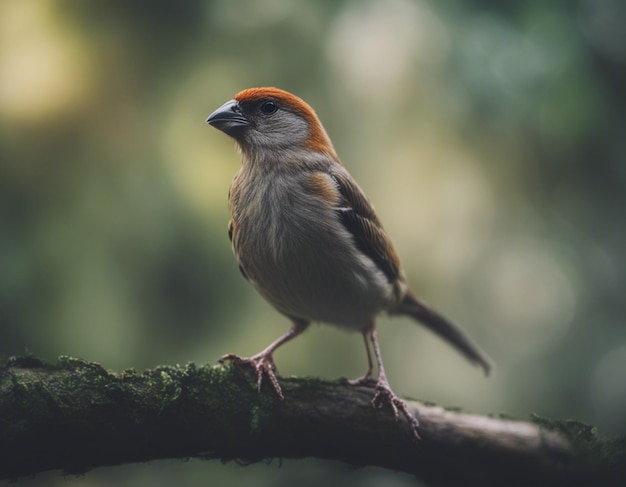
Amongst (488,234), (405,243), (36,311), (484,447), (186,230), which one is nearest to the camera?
(484,447)

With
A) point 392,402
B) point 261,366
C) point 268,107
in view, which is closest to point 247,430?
point 261,366

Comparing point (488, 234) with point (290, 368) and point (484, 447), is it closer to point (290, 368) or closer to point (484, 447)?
point (290, 368)

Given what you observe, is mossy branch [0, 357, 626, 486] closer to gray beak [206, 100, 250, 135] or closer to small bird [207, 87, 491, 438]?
small bird [207, 87, 491, 438]

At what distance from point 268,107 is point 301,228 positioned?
0.80 m

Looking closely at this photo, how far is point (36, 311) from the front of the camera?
4207 millimetres

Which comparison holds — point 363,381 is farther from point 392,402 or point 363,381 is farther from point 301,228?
point 301,228

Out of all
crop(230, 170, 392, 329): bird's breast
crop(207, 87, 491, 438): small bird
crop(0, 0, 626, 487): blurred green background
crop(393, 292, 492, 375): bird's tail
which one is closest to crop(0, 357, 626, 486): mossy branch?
crop(207, 87, 491, 438): small bird

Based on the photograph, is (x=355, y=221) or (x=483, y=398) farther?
(x=483, y=398)

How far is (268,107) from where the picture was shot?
3.70 metres

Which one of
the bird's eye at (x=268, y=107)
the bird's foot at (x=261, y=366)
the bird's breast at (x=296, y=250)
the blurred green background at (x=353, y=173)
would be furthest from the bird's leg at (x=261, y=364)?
the bird's eye at (x=268, y=107)

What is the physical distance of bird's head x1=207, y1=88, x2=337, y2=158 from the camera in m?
3.62

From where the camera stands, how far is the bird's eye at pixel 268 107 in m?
3.68

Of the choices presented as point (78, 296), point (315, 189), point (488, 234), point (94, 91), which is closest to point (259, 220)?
point (315, 189)

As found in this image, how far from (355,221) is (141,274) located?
5.57 feet
